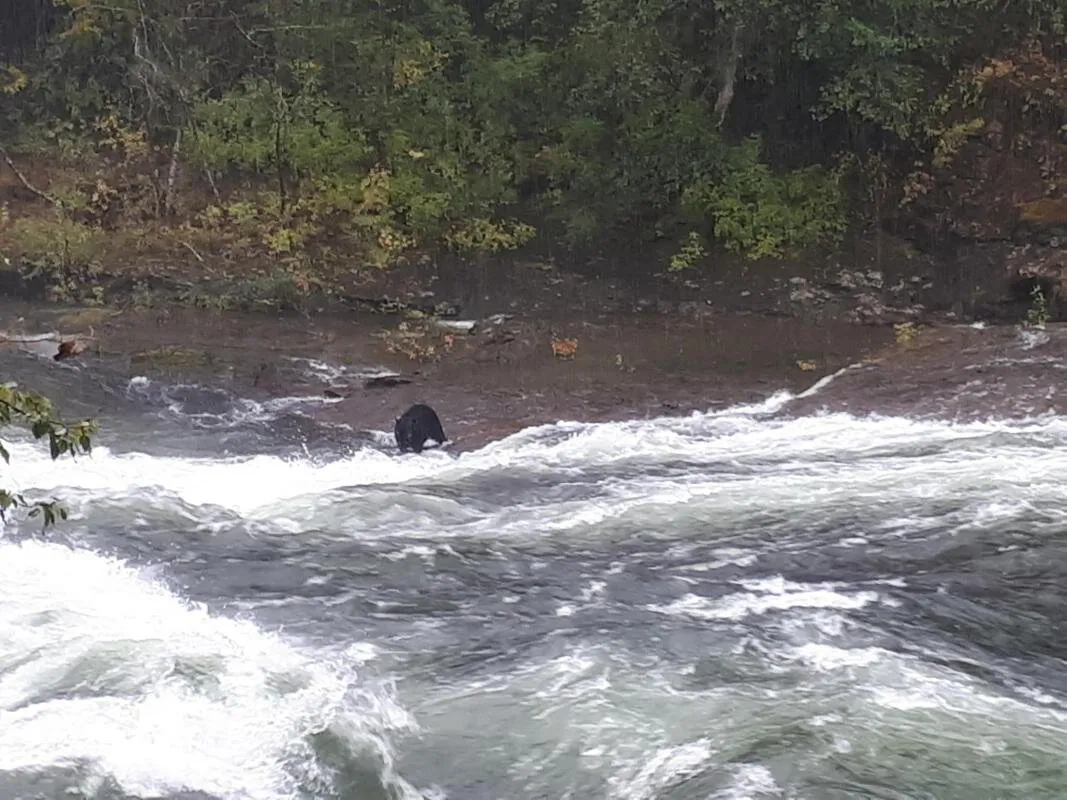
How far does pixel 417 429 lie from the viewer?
36.9 feet

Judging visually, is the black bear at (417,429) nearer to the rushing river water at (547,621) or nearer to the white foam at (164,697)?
the rushing river water at (547,621)

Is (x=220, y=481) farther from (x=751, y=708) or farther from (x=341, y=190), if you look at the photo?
(x=341, y=190)

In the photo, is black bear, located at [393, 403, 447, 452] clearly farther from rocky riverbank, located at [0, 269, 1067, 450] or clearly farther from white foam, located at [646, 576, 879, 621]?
white foam, located at [646, 576, 879, 621]

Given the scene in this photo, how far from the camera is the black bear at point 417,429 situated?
11.2 meters

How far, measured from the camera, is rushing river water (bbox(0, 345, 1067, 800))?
17.8ft

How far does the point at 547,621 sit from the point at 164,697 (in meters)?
2.19

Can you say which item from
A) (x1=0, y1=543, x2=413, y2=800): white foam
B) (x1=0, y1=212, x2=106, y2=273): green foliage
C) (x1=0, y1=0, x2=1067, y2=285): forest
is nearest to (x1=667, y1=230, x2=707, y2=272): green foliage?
(x1=0, y1=0, x2=1067, y2=285): forest

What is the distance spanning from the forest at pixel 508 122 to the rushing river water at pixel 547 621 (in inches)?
264

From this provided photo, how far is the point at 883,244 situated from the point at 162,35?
11.0 metres

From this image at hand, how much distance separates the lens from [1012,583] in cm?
735

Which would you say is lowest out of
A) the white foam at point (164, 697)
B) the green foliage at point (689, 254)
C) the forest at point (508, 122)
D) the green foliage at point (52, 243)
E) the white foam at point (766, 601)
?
the white foam at point (766, 601)

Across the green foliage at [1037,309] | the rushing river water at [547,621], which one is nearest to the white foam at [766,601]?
the rushing river water at [547,621]

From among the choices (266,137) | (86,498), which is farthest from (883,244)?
(86,498)

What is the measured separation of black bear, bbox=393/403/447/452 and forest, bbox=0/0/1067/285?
6.20 m
